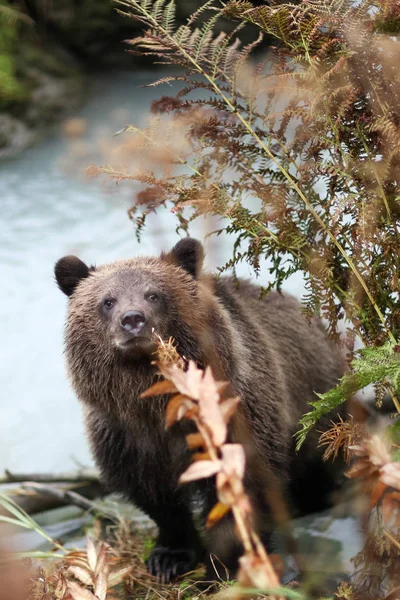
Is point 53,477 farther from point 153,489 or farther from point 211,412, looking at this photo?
point 211,412

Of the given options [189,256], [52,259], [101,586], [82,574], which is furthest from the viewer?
[52,259]

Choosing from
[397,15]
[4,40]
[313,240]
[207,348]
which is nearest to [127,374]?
[207,348]

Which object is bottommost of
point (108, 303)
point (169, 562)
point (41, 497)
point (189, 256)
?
point (41, 497)

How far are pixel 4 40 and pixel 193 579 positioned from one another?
8803mm

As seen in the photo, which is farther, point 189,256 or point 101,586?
point 189,256

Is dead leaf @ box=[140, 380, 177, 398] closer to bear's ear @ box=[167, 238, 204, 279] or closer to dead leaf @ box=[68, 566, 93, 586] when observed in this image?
dead leaf @ box=[68, 566, 93, 586]

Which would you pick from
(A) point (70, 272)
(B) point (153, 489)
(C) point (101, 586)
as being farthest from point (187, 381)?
(B) point (153, 489)

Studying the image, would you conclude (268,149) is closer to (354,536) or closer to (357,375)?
(357,375)

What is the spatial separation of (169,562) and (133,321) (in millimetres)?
1876

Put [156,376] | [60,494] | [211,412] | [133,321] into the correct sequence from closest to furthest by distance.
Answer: [211,412], [133,321], [156,376], [60,494]

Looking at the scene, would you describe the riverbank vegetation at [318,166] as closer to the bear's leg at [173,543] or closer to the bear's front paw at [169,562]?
the bear's leg at [173,543]

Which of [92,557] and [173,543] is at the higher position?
[92,557]

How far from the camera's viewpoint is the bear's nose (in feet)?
10.4

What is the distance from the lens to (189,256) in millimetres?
3719
